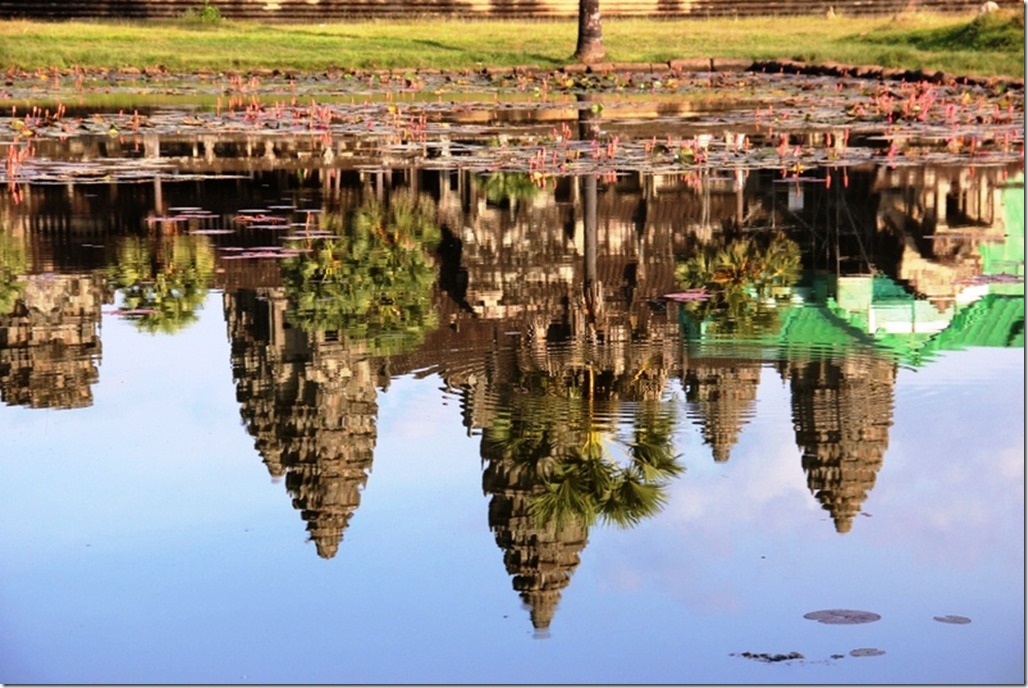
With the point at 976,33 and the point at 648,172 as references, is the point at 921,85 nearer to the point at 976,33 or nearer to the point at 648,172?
the point at 976,33

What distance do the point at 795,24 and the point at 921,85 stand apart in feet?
91.7

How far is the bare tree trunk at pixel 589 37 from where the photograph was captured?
56.4 metres

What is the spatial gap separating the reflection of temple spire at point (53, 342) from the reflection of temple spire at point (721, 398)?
3844 millimetres

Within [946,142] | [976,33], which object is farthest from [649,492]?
[976,33]

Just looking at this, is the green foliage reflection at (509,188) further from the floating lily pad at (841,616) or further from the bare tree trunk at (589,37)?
the bare tree trunk at (589,37)

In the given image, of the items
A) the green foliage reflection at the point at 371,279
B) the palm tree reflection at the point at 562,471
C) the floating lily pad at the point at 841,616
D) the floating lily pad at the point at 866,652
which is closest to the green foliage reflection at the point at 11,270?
the green foliage reflection at the point at 371,279

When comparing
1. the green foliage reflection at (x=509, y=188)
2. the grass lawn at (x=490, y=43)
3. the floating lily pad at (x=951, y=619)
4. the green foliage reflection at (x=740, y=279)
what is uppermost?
the grass lawn at (x=490, y=43)

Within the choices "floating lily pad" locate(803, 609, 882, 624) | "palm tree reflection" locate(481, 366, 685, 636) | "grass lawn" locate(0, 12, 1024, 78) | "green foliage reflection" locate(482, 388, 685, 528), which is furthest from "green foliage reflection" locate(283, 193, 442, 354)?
"grass lawn" locate(0, 12, 1024, 78)

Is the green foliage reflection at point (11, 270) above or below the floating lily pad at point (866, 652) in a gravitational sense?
above

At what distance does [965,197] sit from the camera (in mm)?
23750

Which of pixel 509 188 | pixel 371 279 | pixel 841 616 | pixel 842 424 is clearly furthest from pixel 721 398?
pixel 509 188

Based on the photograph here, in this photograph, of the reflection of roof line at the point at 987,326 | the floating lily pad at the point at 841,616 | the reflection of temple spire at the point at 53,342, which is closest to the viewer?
the floating lily pad at the point at 841,616

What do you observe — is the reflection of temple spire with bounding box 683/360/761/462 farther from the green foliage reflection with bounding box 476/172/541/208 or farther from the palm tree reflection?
the green foliage reflection with bounding box 476/172/541/208

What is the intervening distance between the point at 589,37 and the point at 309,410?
45.1 meters
